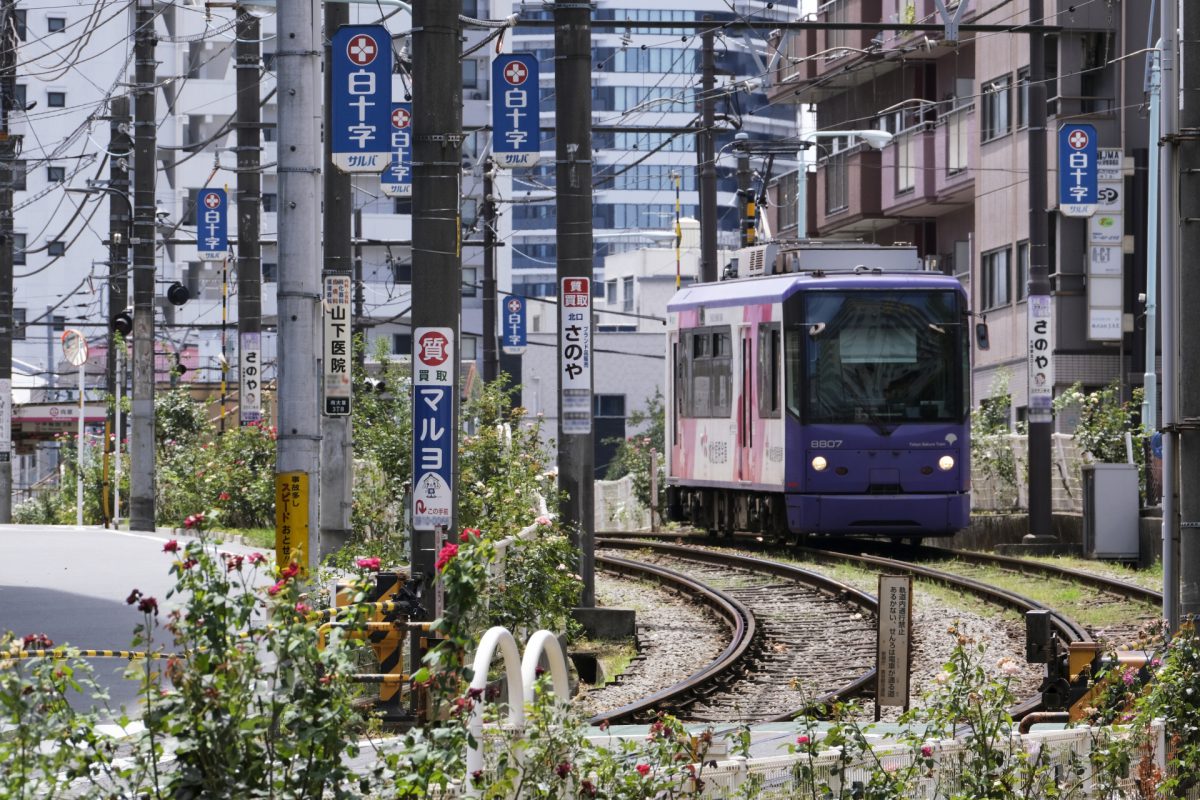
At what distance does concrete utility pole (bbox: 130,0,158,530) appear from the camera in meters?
29.6

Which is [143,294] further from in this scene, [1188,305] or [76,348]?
[1188,305]

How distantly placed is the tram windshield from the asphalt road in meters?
7.18

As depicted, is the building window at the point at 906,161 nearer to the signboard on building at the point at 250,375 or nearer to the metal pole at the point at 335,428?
the signboard on building at the point at 250,375

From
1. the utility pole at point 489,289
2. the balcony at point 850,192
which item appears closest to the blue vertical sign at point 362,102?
the utility pole at point 489,289

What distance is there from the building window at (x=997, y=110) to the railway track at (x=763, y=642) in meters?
17.1

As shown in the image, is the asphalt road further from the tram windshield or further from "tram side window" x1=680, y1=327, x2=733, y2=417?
the tram windshield

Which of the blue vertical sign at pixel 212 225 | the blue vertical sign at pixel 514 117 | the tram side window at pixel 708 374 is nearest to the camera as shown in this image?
the blue vertical sign at pixel 514 117

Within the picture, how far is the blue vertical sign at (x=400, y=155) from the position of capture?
23594mm

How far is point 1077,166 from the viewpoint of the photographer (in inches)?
1203

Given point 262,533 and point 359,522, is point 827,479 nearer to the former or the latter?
point 359,522

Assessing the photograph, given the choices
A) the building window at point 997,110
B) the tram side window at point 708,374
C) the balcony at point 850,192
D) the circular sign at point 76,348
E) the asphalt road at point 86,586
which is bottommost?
the asphalt road at point 86,586

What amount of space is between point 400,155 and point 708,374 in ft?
17.1

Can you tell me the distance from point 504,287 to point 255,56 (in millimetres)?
52644

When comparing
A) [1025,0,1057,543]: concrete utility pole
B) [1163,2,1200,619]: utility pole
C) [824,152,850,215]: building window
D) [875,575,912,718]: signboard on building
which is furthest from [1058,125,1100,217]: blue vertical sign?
[1163,2,1200,619]: utility pole
